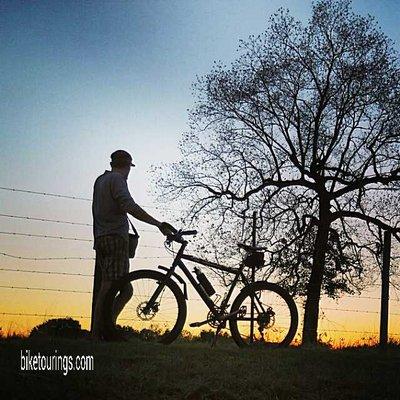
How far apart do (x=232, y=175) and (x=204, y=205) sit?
4.27 feet

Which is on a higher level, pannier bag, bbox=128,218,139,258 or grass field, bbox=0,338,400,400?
pannier bag, bbox=128,218,139,258

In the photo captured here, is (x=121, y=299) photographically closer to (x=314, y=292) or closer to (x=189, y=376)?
(x=189, y=376)

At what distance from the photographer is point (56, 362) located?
6098 mm

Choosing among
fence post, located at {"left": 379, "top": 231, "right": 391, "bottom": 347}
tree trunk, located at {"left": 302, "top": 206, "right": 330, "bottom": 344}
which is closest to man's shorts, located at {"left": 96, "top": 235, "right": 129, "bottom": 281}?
fence post, located at {"left": 379, "top": 231, "right": 391, "bottom": 347}

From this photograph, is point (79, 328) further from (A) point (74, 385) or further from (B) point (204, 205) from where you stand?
(B) point (204, 205)

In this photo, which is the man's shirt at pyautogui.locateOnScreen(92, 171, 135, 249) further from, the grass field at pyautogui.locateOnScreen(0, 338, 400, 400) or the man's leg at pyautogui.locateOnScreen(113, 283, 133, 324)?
the grass field at pyautogui.locateOnScreen(0, 338, 400, 400)

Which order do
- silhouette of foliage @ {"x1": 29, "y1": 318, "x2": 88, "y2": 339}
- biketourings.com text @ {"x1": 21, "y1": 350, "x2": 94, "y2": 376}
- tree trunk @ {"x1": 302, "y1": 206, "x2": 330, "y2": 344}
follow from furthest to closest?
tree trunk @ {"x1": 302, "y1": 206, "x2": 330, "y2": 344}, silhouette of foliage @ {"x1": 29, "y1": 318, "x2": 88, "y2": 339}, biketourings.com text @ {"x1": 21, "y1": 350, "x2": 94, "y2": 376}

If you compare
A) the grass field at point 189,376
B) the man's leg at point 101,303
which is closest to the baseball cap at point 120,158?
the man's leg at point 101,303

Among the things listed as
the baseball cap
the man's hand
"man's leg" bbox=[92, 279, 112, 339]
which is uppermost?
the baseball cap

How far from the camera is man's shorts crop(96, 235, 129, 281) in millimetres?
7969

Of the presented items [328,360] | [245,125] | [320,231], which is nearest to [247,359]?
[328,360]

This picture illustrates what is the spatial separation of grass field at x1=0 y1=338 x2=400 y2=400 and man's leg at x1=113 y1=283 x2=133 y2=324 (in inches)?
17.4

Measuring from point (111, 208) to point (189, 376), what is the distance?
2.86m

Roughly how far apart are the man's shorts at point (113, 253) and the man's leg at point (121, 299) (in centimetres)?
20
